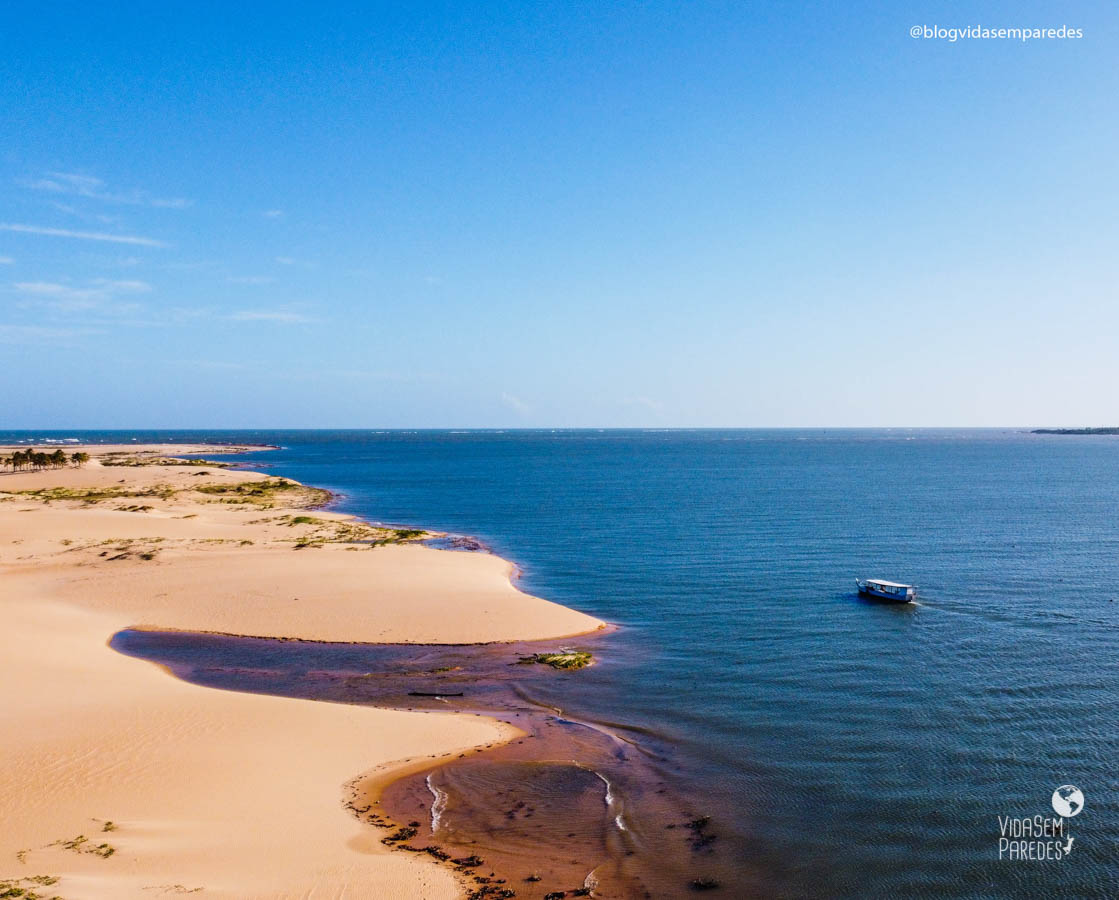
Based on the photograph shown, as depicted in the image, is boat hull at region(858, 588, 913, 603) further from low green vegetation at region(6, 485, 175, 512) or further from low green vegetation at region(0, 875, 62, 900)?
low green vegetation at region(6, 485, 175, 512)

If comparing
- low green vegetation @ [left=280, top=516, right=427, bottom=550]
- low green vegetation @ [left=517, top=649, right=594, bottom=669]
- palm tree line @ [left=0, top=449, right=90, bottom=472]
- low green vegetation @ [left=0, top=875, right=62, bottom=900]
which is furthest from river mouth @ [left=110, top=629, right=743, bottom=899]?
palm tree line @ [left=0, top=449, right=90, bottom=472]

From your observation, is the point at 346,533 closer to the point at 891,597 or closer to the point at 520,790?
the point at 891,597

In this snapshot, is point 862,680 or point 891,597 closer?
point 862,680

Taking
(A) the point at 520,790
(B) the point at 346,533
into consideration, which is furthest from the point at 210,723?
(B) the point at 346,533

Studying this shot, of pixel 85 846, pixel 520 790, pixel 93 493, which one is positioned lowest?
pixel 520 790

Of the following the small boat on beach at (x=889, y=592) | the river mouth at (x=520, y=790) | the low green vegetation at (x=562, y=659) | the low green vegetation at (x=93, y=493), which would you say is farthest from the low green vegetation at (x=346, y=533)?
the small boat on beach at (x=889, y=592)

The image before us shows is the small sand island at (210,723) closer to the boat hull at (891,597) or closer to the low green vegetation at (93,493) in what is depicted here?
the boat hull at (891,597)
